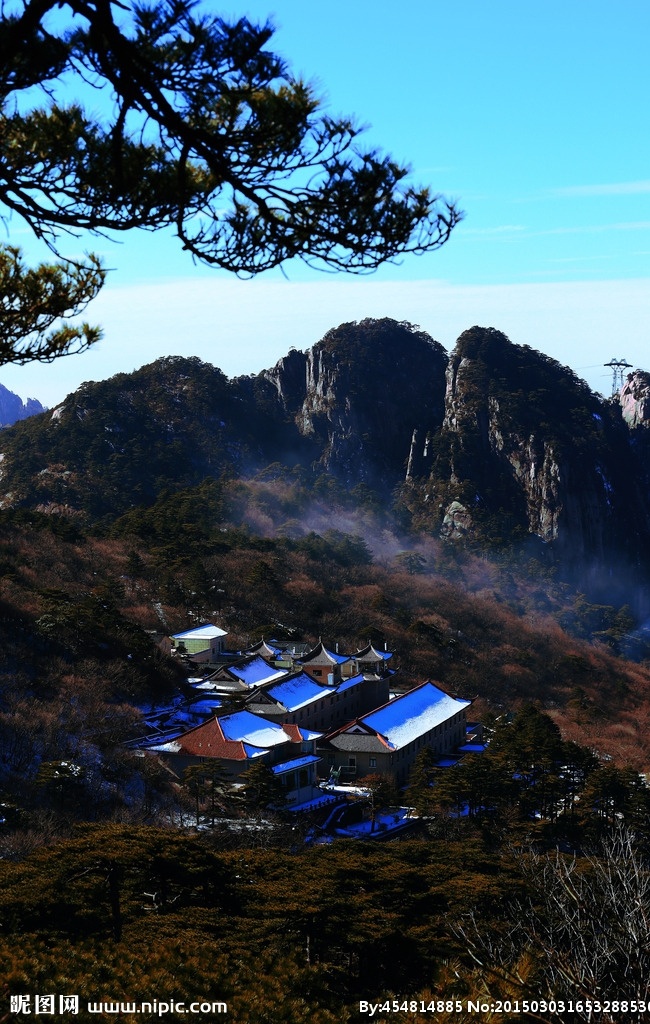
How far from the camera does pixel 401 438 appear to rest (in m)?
89.3

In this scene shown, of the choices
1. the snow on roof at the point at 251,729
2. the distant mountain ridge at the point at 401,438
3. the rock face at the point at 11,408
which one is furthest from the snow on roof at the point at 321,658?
the rock face at the point at 11,408

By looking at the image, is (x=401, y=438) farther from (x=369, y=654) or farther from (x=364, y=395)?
(x=369, y=654)

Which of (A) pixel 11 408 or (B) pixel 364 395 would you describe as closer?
(B) pixel 364 395

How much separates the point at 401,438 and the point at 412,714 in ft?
198

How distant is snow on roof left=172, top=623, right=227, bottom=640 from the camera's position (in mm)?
35750

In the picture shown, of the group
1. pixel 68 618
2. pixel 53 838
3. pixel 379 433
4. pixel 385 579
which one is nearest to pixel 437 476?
pixel 379 433

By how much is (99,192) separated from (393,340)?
288ft

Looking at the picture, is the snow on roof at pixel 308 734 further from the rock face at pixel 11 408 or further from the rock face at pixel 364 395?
the rock face at pixel 11 408

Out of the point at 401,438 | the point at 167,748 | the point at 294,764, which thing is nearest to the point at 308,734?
the point at 294,764

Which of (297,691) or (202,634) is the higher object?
(202,634)

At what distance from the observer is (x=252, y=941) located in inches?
425

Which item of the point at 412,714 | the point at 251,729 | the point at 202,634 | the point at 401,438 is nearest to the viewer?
the point at 251,729

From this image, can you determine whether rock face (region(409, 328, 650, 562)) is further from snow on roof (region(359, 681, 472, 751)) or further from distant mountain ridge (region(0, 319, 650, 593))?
snow on roof (region(359, 681, 472, 751))

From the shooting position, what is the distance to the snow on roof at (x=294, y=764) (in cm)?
2417
